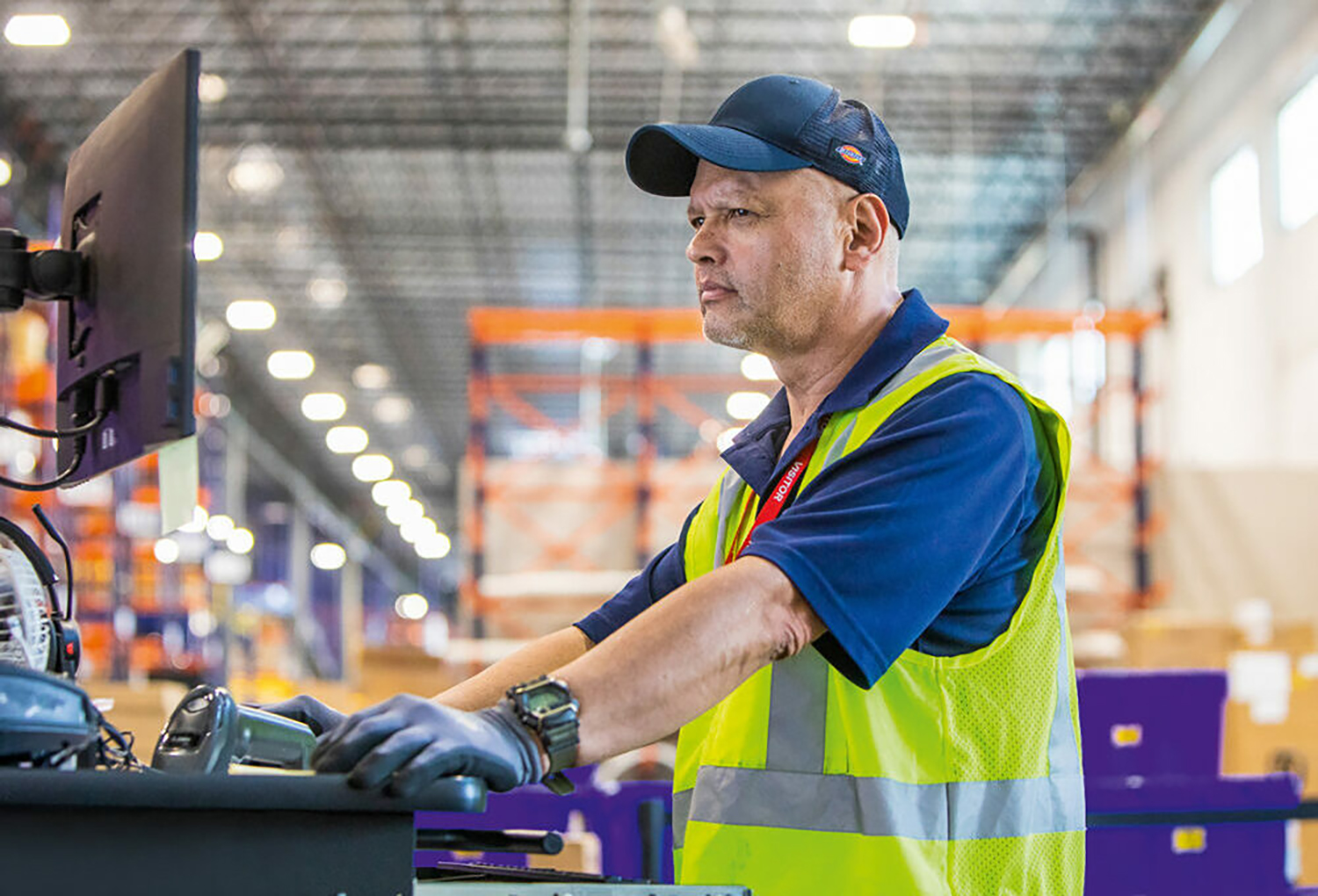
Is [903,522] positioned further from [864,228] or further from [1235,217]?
[1235,217]

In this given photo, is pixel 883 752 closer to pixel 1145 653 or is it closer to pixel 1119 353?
pixel 1145 653

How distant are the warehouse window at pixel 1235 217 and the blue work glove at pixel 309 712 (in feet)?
46.9

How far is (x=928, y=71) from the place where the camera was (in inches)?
728

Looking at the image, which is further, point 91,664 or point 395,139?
point 395,139

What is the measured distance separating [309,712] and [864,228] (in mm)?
1044

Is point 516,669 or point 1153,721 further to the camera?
point 1153,721

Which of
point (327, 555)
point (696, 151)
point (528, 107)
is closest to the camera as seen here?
point (696, 151)

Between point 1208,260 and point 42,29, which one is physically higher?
point 42,29

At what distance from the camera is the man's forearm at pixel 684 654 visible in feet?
5.19

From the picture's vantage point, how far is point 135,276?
1.87 m

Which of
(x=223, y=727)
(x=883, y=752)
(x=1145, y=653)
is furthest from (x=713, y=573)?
(x=1145, y=653)

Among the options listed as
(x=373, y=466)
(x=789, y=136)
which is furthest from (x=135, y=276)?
(x=373, y=466)

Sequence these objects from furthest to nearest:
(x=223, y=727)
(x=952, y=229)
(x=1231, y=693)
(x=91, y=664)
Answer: (x=952, y=229)
(x=91, y=664)
(x=1231, y=693)
(x=223, y=727)

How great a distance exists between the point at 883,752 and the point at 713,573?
37cm
